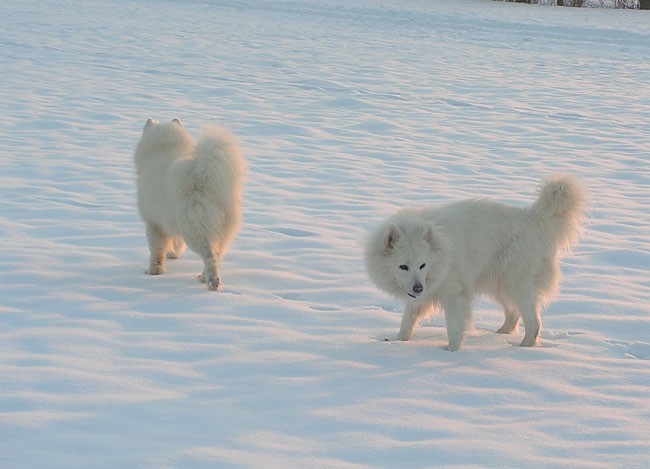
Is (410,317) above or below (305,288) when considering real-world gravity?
above

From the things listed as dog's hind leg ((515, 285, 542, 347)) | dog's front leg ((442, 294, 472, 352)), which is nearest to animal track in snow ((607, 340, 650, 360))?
dog's hind leg ((515, 285, 542, 347))

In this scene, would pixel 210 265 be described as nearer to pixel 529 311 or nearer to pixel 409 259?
pixel 409 259

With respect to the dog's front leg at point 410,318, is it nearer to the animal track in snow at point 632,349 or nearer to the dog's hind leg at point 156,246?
the animal track in snow at point 632,349

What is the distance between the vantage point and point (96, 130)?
11.2 metres

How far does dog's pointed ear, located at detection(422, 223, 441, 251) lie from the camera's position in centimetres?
483

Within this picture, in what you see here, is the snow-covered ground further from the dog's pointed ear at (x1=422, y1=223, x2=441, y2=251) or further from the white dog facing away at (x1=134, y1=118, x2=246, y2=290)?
the dog's pointed ear at (x1=422, y1=223, x2=441, y2=251)

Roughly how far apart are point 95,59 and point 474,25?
12259 mm

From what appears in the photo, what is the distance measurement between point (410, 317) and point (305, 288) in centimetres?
110

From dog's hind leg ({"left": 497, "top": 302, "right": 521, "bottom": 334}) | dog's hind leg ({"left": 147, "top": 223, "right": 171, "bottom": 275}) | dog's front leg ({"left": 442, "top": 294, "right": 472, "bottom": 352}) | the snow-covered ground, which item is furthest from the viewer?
dog's hind leg ({"left": 147, "top": 223, "right": 171, "bottom": 275})

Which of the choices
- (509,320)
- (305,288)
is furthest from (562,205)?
(305,288)

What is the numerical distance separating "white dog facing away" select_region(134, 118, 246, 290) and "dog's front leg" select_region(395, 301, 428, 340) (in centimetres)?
136

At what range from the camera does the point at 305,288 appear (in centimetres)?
604

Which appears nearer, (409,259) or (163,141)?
(409,259)

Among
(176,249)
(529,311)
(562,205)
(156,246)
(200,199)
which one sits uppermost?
(562,205)
